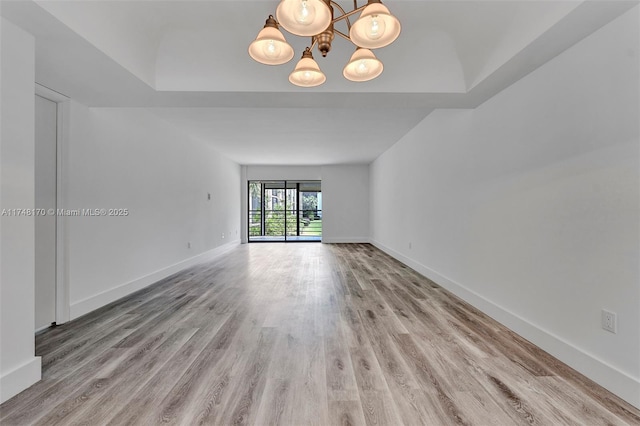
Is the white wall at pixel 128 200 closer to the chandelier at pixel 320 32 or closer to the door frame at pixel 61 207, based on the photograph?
the door frame at pixel 61 207

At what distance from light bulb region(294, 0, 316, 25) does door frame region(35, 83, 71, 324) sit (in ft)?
9.19

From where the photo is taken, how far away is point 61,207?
2879mm

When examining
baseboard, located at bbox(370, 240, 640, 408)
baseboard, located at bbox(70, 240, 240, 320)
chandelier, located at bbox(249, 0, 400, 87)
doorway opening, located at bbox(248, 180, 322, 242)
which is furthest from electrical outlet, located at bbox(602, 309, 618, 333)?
doorway opening, located at bbox(248, 180, 322, 242)

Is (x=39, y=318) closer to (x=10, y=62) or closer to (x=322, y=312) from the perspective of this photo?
(x=10, y=62)

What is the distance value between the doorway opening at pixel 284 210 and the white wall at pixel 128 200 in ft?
12.1

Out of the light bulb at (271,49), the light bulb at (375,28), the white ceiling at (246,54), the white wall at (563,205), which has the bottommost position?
the white wall at (563,205)

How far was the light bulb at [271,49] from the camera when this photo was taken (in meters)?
1.74

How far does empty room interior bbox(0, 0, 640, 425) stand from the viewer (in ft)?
5.41

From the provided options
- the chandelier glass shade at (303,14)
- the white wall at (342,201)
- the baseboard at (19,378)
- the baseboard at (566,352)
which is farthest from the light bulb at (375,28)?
the white wall at (342,201)

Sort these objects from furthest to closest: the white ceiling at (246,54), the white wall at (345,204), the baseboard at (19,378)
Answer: the white wall at (345,204), the white ceiling at (246,54), the baseboard at (19,378)

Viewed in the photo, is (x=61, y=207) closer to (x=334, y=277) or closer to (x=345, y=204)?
(x=334, y=277)

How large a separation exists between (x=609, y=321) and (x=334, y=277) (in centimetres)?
320

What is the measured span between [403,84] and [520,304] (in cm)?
220

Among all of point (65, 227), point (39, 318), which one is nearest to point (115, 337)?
point (39, 318)
